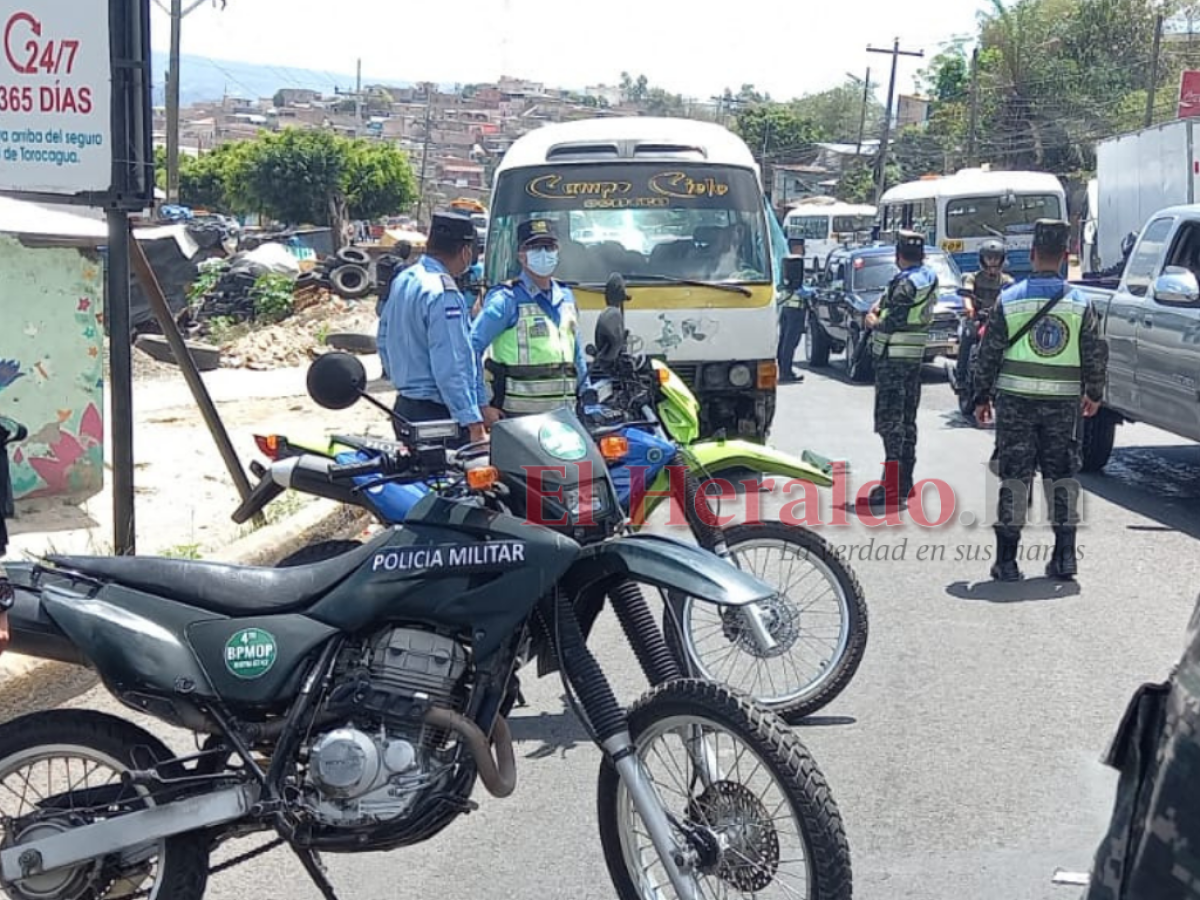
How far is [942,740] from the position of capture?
207 inches

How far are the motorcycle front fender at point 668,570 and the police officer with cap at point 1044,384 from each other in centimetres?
448

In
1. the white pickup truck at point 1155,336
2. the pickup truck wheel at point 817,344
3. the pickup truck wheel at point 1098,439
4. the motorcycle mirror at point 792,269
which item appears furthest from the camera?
the pickup truck wheel at point 817,344

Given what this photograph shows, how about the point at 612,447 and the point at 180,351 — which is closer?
the point at 612,447

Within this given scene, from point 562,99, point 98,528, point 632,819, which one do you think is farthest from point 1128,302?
point 562,99

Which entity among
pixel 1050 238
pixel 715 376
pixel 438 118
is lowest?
pixel 715 376

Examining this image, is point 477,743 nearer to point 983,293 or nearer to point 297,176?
point 983,293

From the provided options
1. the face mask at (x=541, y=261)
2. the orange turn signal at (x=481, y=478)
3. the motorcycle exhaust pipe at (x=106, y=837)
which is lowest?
the motorcycle exhaust pipe at (x=106, y=837)

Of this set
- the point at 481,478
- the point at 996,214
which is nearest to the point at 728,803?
the point at 481,478

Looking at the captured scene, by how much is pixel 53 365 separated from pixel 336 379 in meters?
5.51

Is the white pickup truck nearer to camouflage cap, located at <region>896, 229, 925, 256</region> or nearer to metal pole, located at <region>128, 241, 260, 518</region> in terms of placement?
camouflage cap, located at <region>896, 229, 925, 256</region>

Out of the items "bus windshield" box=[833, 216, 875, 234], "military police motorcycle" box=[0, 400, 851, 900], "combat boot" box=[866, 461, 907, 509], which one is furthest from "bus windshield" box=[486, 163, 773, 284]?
"bus windshield" box=[833, 216, 875, 234]

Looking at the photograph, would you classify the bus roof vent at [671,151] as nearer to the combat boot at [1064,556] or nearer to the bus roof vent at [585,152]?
the bus roof vent at [585,152]

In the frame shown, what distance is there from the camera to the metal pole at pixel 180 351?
23.7 feet

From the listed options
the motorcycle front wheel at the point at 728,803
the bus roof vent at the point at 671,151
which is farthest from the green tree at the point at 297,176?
the motorcycle front wheel at the point at 728,803
